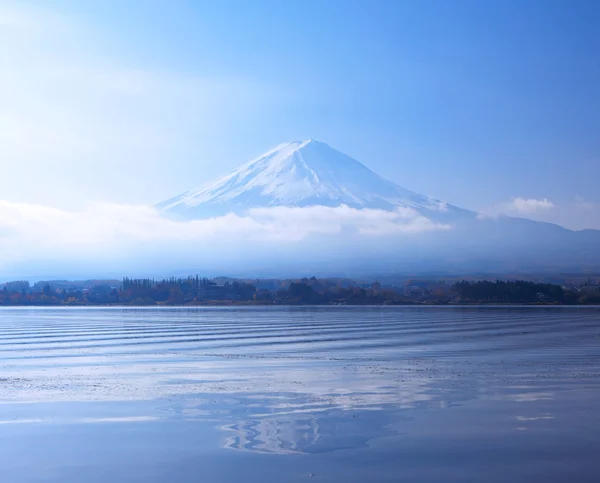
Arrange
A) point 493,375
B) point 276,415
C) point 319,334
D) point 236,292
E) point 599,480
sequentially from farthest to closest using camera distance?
point 236,292 → point 319,334 → point 493,375 → point 276,415 → point 599,480

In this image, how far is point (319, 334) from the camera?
44.4 meters

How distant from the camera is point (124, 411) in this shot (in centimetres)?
1661

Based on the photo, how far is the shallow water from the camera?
11703 millimetres

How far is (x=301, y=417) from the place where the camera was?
613 inches

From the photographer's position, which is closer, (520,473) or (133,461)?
(520,473)

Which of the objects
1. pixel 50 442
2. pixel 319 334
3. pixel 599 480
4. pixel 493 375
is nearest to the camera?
pixel 599 480

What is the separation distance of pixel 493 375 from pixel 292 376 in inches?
220

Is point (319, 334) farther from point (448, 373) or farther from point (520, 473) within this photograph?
point (520, 473)

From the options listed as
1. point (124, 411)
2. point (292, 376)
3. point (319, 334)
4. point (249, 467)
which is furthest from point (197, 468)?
point (319, 334)

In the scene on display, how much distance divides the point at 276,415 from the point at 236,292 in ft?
514

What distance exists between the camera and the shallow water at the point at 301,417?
11.7 meters

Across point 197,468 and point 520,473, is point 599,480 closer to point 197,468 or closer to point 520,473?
point 520,473

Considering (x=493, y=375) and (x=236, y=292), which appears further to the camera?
(x=236, y=292)

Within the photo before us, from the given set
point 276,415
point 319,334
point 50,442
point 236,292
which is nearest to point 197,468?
point 50,442
